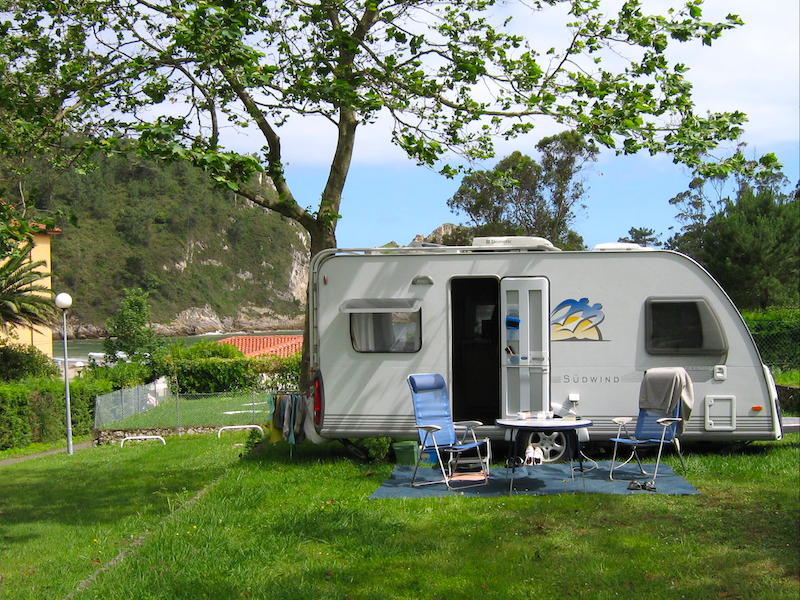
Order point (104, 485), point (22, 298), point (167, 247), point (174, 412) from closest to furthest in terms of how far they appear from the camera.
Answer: point (104, 485) < point (174, 412) < point (22, 298) < point (167, 247)

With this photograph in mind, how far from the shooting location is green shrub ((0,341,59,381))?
31234 mm

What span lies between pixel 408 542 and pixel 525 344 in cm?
370

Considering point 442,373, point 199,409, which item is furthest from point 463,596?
point 199,409

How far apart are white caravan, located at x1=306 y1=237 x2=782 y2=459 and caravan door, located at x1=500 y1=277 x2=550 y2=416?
0.01 metres

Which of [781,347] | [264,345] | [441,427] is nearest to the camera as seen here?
[441,427]

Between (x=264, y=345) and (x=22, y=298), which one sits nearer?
(x=22, y=298)

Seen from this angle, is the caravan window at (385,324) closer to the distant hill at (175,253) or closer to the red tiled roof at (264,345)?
the red tiled roof at (264,345)

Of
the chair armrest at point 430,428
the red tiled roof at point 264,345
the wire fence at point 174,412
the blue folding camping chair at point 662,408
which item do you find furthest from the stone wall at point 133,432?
the red tiled roof at point 264,345

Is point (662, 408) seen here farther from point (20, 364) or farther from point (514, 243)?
point (20, 364)

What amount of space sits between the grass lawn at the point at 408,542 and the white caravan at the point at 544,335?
74 centimetres

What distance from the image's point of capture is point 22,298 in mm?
29547

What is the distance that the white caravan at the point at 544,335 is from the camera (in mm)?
9266

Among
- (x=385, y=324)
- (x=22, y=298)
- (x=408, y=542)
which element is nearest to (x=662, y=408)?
(x=385, y=324)

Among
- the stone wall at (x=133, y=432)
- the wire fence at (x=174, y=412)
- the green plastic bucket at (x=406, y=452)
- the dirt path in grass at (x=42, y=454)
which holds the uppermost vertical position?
the green plastic bucket at (x=406, y=452)
